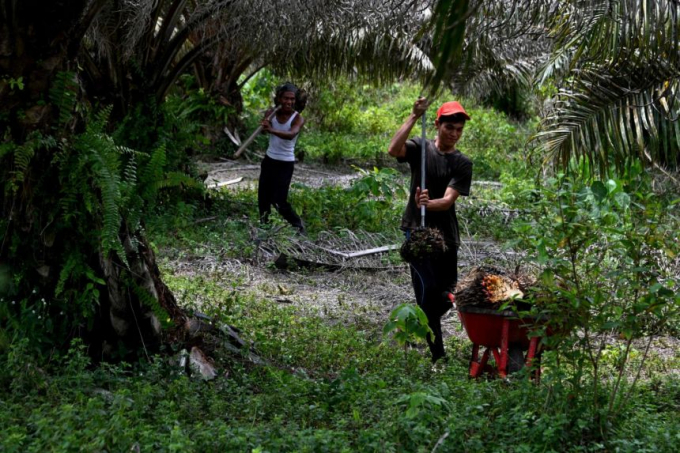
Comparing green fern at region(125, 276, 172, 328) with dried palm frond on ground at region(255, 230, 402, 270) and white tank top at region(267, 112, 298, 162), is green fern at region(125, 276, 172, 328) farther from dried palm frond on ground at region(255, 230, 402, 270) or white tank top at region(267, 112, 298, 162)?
white tank top at region(267, 112, 298, 162)

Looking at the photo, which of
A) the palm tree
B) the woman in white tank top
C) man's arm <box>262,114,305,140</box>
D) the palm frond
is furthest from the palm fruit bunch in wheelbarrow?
man's arm <box>262,114,305,140</box>

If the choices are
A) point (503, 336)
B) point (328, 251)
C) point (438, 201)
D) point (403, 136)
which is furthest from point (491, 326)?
point (328, 251)

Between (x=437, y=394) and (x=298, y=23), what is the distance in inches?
251

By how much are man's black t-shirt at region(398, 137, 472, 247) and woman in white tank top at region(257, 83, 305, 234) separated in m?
4.47

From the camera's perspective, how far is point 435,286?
696cm

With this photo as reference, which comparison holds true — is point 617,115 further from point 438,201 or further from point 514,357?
point 514,357

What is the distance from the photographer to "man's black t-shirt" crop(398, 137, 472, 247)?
23.2 ft

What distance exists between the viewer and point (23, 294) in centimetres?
600

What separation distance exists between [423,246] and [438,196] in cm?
57

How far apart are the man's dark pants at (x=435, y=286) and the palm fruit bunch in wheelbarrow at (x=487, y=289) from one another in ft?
1.74

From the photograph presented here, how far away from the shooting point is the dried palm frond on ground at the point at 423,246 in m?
6.78

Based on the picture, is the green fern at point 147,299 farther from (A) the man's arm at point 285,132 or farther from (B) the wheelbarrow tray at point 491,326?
(A) the man's arm at point 285,132

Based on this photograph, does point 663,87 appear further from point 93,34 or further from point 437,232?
point 93,34

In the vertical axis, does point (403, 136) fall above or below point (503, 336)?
above
